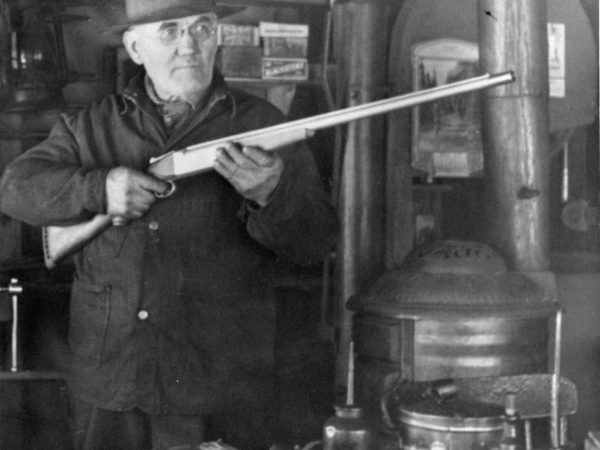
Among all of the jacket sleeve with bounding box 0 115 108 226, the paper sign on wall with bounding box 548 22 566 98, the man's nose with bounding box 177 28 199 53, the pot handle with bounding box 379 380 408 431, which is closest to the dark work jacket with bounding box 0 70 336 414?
the jacket sleeve with bounding box 0 115 108 226

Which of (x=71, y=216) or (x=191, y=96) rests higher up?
(x=191, y=96)

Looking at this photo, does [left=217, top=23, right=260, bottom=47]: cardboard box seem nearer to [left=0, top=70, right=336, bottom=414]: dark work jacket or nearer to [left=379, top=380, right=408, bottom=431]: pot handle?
[left=0, top=70, right=336, bottom=414]: dark work jacket

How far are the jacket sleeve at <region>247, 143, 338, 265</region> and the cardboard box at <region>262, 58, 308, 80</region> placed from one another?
3.92 ft

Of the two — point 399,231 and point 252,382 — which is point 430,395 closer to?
point 252,382

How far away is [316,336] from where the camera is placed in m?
3.74

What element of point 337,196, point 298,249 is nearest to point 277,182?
point 298,249

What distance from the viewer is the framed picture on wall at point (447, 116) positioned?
3.35 meters

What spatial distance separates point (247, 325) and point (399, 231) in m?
1.14

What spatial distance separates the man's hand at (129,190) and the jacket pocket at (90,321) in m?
0.23

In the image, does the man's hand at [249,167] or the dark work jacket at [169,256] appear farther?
the dark work jacket at [169,256]

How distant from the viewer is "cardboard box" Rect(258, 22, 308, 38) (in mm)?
3568

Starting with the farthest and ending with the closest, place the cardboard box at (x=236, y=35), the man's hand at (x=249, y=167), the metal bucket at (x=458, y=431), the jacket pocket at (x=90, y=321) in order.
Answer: the cardboard box at (x=236, y=35), the jacket pocket at (x=90, y=321), the man's hand at (x=249, y=167), the metal bucket at (x=458, y=431)

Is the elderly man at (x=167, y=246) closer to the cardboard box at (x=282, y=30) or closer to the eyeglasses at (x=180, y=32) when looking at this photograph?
the eyeglasses at (x=180, y=32)

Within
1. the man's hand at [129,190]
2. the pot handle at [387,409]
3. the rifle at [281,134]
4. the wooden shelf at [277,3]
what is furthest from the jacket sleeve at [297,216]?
the wooden shelf at [277,3]
